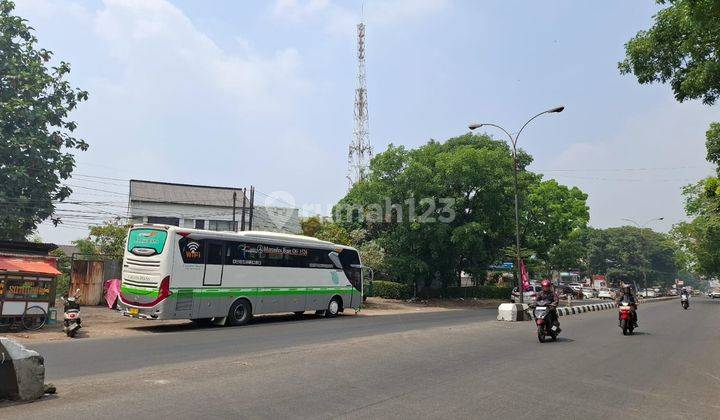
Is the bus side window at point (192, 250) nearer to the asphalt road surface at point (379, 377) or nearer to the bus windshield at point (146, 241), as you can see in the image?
the bus windshield at point (146, 241)

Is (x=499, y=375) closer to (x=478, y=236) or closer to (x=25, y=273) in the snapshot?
(x=25, y=273)

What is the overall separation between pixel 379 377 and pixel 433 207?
1032 inches

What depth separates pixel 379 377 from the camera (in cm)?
821

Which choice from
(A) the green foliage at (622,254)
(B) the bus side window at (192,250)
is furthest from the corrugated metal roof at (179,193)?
(A) the green foliage at (622,254)

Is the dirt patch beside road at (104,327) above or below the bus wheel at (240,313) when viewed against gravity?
below

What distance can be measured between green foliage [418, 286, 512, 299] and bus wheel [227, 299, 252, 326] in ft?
70.5

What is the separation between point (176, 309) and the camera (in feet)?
53.0

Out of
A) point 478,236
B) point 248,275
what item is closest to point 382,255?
point 478,236

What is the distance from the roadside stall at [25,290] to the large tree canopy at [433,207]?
860 inches

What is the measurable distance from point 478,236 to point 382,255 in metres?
6.47

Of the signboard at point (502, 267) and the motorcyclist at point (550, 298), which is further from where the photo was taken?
the signboard at point (502, 267)

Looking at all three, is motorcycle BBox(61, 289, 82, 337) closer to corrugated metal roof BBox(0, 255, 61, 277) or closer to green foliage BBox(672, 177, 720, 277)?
corrugated metal roof BBox(0, 255, 61, 277)

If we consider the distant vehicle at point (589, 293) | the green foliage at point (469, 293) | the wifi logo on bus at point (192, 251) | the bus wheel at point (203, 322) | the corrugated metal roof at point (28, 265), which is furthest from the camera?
the distant vehicle at point (589, 293)

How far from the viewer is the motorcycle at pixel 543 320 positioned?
1312cm
